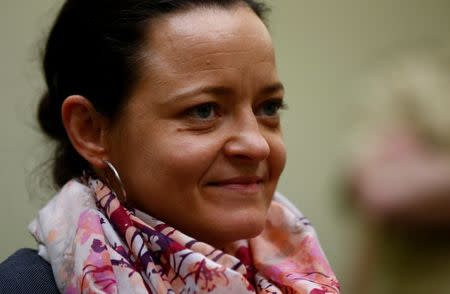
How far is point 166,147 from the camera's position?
1.18m

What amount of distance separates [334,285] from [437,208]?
3.21 feet

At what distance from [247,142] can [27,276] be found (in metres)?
0.52

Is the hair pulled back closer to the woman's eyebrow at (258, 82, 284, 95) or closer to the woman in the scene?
the woman

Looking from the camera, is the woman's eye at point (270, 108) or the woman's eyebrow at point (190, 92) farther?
the woman's eye at point (270, 108)

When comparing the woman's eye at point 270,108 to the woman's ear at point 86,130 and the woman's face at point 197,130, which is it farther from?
the woman's ear at point 86,130

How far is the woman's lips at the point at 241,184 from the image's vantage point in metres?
1.21

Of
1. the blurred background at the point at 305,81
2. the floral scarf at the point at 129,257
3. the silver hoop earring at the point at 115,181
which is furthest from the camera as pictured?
the blurred background at the point at 305,81

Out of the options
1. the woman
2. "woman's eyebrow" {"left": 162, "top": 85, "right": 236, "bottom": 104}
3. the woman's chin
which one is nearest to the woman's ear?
the woman

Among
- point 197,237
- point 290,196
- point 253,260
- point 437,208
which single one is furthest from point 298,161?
point 437,208

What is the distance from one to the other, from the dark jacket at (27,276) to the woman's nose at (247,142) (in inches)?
17.6

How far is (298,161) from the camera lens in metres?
2.46

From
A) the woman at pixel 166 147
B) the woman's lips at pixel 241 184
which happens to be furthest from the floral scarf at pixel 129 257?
the woman's lips at pixel 241 184

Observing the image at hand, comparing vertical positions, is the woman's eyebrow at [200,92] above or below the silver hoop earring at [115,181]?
above

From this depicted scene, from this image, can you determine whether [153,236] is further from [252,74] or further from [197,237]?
[252,74]
